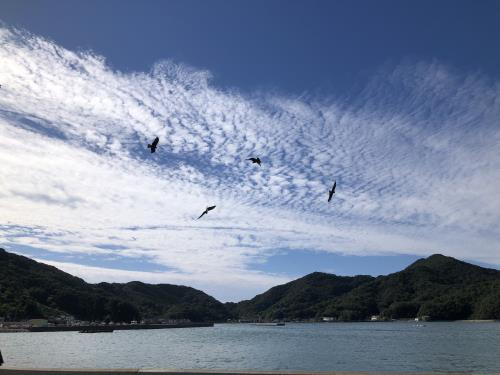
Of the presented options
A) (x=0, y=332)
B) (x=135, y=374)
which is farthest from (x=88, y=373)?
(x=0, y=332)

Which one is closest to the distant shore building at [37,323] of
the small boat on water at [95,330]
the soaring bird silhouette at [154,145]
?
the small boat on water at [95,330]

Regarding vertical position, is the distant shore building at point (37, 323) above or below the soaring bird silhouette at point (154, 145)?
above

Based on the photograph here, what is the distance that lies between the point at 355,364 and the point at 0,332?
116369 millimetres

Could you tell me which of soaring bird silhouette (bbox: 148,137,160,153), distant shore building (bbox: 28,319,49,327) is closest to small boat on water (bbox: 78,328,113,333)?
distant shore building (bbox: 28,319,49,327)

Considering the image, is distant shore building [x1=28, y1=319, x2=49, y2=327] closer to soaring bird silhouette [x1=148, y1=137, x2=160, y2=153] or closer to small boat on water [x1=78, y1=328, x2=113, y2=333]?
small boat on water [x1=78, y1=328, x2=113, y2=333]

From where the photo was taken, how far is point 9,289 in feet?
631

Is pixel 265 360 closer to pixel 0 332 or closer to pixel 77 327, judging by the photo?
pixel 0 332

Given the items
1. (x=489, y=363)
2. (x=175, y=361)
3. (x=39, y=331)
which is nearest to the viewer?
(x=489, y=363)

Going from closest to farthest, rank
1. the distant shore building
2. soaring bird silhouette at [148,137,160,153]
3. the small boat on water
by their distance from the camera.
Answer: soaring bird silhouette at [148,137,160,153], the distant shore building, the small boat on water

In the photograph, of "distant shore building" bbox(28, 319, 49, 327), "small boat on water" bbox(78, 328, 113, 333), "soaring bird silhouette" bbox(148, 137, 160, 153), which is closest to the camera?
"soaring bird silhouette" bbox(148, 137, 160, 153)

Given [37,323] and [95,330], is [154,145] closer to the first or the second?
[37,323]

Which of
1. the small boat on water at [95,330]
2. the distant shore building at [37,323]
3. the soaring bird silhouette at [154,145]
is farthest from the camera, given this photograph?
the small boat on water at [95,330]

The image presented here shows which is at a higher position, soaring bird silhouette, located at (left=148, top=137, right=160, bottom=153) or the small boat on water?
the small boat on water

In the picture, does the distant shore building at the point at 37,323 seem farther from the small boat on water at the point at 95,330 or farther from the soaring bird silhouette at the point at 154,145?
the soaring bird silhouette at the point at 154,145
